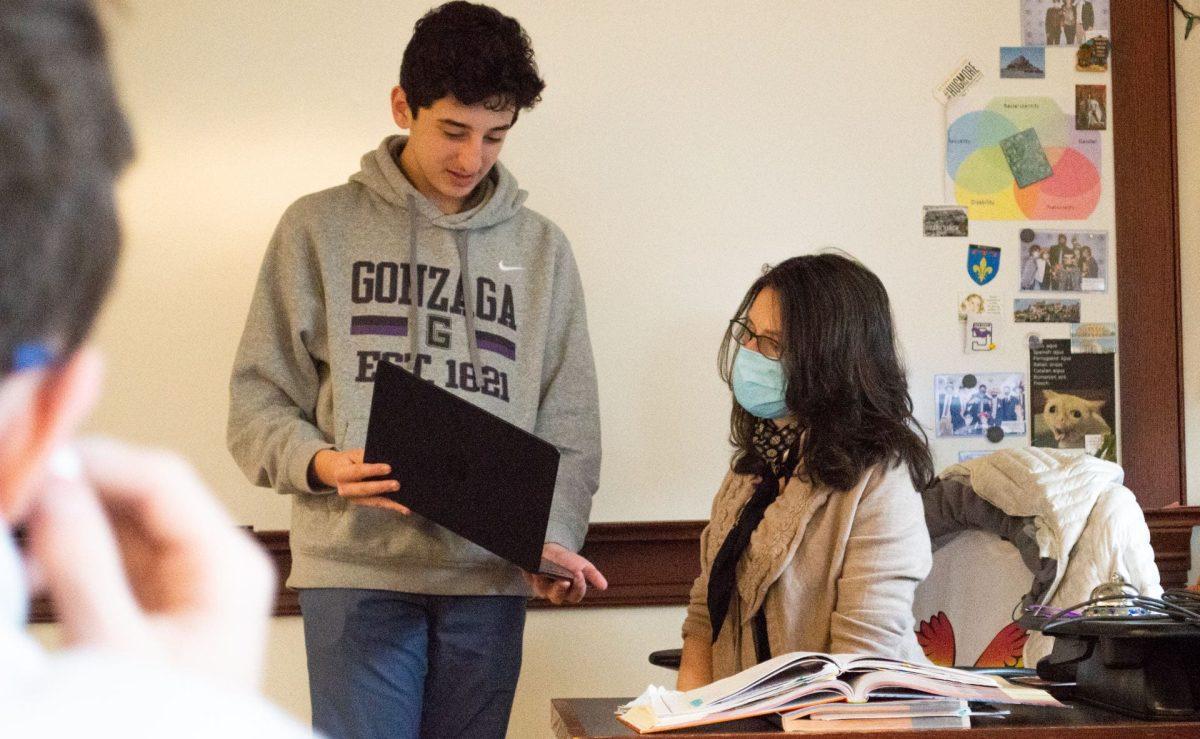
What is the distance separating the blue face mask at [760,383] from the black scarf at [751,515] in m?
0.04

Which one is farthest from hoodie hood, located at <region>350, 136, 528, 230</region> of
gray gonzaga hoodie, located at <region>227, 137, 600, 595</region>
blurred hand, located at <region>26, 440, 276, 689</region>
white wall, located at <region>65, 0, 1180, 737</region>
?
blurred hand, located at <region>26, 440, 276, 689</region>

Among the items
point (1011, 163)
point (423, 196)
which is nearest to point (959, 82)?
point (1011, 163)

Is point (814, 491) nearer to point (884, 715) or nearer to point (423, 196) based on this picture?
point (884, 715)

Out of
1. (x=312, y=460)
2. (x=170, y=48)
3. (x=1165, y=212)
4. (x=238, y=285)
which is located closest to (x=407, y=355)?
(x=312, y=460)

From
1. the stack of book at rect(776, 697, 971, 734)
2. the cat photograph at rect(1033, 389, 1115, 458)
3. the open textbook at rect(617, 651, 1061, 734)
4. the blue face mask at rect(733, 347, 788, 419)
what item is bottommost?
the stack of book at rect(776, 697, 971, 734)

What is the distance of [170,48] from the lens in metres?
2.13

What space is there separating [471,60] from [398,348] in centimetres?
38

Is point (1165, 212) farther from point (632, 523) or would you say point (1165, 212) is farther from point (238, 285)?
point (238, 285)

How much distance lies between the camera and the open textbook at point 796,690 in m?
1.19

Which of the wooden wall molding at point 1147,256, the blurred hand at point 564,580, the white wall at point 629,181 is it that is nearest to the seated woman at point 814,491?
the blurred hand at point 564,580

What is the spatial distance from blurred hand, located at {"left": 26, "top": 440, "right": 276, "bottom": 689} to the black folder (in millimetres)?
1149

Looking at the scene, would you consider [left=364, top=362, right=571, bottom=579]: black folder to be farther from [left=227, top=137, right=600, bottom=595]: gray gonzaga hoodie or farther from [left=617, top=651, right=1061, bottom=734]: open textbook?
[left=617, top=651, right=1061, bottom=734]: open textbook

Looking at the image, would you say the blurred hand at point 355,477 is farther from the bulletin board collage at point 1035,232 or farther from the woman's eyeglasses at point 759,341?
the bulletin board collage at point 1035,232

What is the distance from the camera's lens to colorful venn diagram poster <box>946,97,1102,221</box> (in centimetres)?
235
